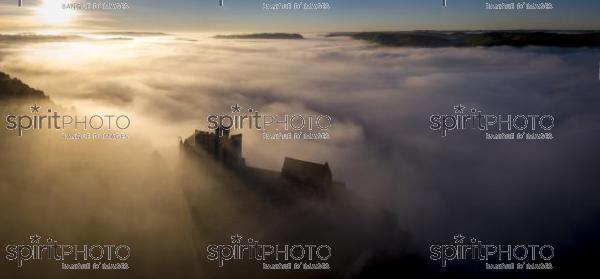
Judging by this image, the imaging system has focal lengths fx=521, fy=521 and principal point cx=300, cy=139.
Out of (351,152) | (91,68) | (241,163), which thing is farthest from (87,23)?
(351,152)

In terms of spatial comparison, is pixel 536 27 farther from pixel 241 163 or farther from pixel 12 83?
pixel 12 83

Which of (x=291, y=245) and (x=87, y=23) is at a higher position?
(x=87, y=23)

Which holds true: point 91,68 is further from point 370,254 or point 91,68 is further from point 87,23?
point 370,254

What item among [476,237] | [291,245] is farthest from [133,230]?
[476,237]

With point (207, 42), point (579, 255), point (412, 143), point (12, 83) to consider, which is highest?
point (207, 42)

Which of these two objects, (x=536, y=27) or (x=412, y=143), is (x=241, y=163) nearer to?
(x=412, y=143)

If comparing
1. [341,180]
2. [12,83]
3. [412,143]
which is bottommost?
[341,180]

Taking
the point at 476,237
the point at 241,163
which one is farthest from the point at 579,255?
the point at 241,163

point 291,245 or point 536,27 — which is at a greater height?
point 536,27
